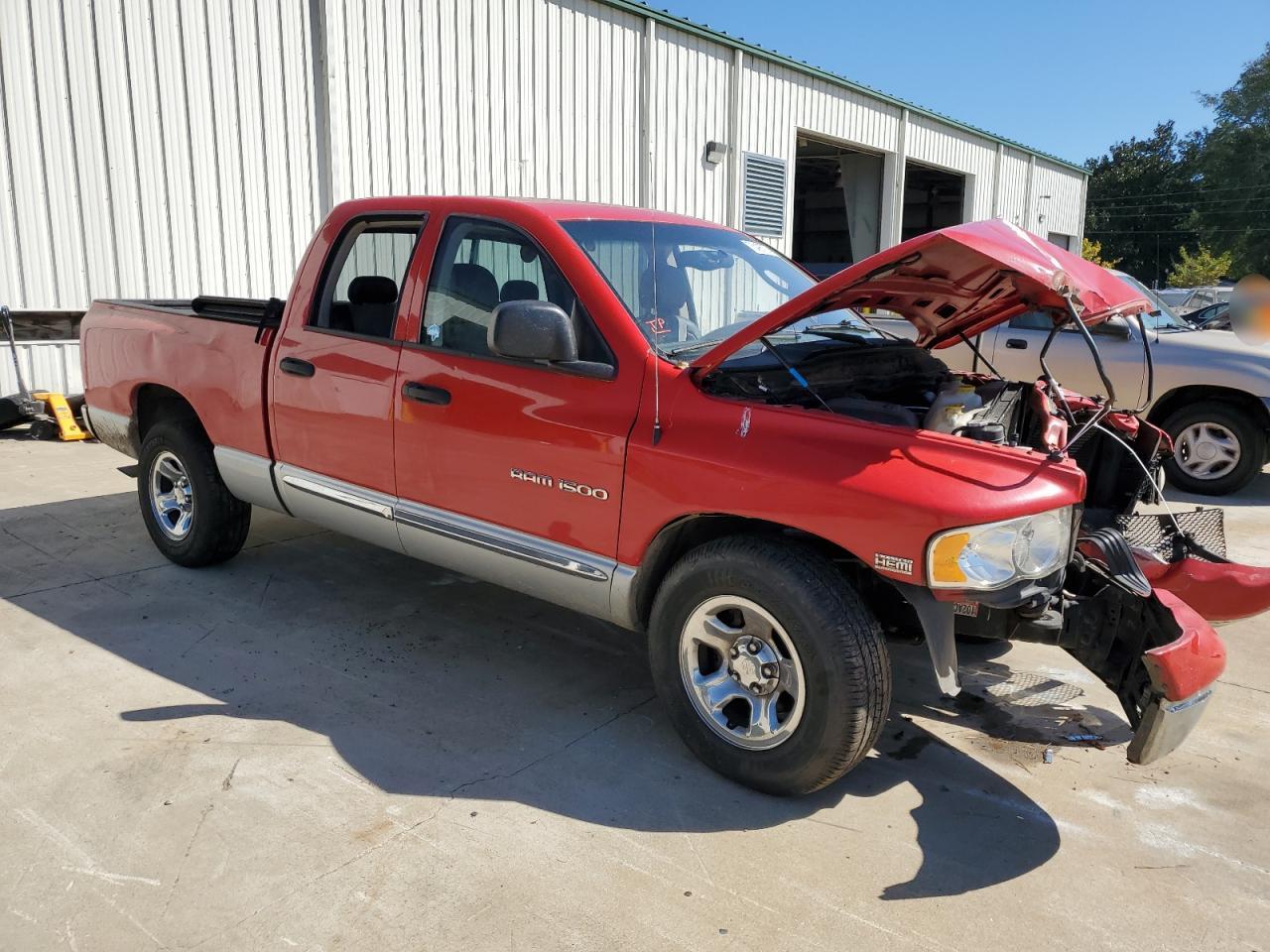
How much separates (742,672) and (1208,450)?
250 inches

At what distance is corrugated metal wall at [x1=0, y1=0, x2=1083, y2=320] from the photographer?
8453mm

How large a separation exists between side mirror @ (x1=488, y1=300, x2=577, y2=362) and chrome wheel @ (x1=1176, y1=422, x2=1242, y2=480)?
6.46 m

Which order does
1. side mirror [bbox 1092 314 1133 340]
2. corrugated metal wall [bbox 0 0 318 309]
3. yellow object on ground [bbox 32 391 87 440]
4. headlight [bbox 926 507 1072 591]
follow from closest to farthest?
1. headlight [bbox 926 507 1072 591]
2. side mirror [bbox 1092 314 1133 340]
3. corrugated metal wall [bbox 0 0 318 309]
4. yellow object on ground [bbox 32 391 87 440]

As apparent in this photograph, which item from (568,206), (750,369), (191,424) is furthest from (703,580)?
(191,424)

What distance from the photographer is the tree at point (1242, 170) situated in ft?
164

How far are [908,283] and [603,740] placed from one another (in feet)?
6.44

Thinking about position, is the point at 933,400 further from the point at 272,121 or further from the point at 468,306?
the point at 272,121

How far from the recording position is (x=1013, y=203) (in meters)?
22.9

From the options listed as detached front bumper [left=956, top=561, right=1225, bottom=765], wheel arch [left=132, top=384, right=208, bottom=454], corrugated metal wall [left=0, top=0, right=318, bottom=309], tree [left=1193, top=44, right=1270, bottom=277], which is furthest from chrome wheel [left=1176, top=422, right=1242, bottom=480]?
tree [left=1193, top=44, right=1270, bottom=277]

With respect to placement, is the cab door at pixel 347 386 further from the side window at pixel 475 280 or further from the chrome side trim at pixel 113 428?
the chrome side trim at pixel 113 428

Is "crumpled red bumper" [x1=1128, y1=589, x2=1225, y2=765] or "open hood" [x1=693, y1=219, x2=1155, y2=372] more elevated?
"open hood" [x1=693, y1=219, x2=1155, y2=372]

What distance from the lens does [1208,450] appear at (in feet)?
25.0

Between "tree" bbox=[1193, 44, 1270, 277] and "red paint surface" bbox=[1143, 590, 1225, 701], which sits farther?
"tree" bbox=[1193, 44, 1270, 277]

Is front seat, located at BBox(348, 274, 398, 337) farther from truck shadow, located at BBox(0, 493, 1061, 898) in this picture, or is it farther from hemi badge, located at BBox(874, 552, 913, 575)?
hemi badge, located at BBox(874, 552, 913, 575)
